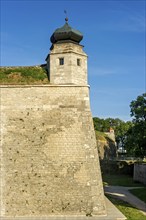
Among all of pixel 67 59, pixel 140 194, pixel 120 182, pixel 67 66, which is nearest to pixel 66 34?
pixel 67 59

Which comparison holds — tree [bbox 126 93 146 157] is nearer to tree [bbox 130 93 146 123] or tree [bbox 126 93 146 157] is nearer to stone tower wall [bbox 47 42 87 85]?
tree [bbox 130 93 146 123]

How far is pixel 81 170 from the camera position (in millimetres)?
15266

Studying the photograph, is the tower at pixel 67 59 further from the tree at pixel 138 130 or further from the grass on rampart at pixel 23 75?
the tree at pixel 138 130

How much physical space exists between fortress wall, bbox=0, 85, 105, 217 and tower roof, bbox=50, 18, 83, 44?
127 inches

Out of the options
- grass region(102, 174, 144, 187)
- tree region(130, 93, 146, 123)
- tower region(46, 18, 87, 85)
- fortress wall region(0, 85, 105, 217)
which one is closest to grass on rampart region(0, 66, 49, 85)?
tower region(46, 18, 87, 85)

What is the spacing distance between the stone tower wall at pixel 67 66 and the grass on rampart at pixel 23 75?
0.70 metres

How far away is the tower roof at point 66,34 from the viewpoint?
1719cm

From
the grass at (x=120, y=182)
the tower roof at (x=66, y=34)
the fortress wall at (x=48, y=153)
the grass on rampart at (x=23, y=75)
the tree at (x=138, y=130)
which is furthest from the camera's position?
the grass at (x=120, y=182)

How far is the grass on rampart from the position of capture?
17.0 meters

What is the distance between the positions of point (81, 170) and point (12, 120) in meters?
4.64

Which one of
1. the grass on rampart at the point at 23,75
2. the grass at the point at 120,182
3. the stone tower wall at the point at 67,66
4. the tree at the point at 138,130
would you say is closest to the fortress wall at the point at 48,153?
the stone tower wall at the point at 67,66

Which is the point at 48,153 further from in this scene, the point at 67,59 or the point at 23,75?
the point at 67,59

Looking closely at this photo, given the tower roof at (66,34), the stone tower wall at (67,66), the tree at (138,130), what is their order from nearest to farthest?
the stone tower wall at (67,66), the tower roof at (66,34), the tree at (138,130)

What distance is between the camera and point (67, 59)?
55.2ft
